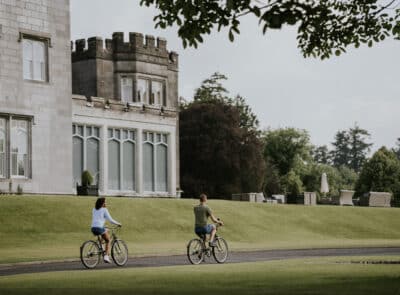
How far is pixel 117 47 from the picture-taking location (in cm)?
5844

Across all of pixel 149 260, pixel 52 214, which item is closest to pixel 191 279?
pixel 149 260

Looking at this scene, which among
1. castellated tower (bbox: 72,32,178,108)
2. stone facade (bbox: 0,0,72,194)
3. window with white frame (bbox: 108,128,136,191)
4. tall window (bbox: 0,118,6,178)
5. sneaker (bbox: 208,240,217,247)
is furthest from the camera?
castellated tower (bbox: 72,32,178,108)

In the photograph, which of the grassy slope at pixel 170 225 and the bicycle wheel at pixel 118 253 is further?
the grassy slope at pixel 170 225

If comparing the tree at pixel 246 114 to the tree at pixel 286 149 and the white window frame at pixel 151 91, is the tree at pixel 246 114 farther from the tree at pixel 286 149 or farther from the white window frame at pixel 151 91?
the white window frame at pixel 151 91

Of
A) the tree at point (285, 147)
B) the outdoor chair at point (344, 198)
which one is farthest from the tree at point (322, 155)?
the outdoor chair at point (344, 198)

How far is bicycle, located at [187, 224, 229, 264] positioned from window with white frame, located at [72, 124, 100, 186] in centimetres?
2235

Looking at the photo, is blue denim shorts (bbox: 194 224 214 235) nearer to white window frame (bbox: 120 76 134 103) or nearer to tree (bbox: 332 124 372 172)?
white window frame (bbox: 120 76 134 103)

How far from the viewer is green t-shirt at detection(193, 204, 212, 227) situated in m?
25.9

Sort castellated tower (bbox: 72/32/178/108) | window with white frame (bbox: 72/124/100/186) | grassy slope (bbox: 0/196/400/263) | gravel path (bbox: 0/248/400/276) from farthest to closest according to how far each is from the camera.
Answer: castellated tower (bbox: 72/32/178/108), window with white frame (bbox: 72/124/100/186), grassy slope (bbox: 0/196/400/263), gravel path (bbox: 0/248/400/276)

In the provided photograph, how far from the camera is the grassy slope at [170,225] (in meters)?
35.2

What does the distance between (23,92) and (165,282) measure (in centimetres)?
2693

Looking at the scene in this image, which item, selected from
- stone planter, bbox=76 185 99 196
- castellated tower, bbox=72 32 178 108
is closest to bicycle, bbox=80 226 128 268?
stone planter, bbox=76 185 99 196

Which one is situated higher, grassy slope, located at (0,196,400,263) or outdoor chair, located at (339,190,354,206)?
outdoor chair, located at (339,190,354,206)

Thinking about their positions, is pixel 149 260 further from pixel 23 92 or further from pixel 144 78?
pixel 144 78
